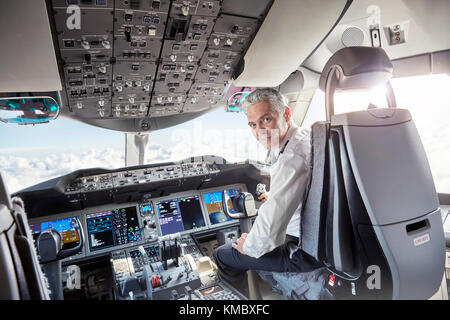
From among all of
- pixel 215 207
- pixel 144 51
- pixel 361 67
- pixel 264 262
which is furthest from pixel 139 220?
pixel 361 67

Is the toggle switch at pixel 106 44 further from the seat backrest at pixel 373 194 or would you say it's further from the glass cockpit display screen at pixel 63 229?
the seat backrest at pixel 373 194

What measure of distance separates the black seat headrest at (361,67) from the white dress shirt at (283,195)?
37 centimetres

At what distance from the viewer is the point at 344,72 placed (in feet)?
3.21

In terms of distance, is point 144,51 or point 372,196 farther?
point 144,51

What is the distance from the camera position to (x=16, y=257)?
603 millimetres

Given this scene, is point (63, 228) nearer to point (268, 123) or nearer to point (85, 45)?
point (85, 45)

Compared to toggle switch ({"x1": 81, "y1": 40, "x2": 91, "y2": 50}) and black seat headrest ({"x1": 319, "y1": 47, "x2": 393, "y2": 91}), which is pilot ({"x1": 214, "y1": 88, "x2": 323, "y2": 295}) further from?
toggle switch ({"x1": 81, "y1": 40, "x2": 91, "y2": 50})

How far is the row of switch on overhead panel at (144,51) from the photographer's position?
1965 mm

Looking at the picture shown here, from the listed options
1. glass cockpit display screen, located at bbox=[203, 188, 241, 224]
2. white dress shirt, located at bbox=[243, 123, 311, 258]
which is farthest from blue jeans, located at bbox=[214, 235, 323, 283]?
glass cockpit display screen, located at bbox=[203, 188, 241, 224]

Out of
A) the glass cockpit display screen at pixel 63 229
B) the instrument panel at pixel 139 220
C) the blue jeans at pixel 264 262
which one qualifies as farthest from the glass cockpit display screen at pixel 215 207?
the glass cockpit display screen at pixel 63 229

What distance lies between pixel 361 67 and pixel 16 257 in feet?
3.91

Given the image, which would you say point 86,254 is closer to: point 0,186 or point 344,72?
point 0,186

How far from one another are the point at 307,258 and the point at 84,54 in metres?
2.36
